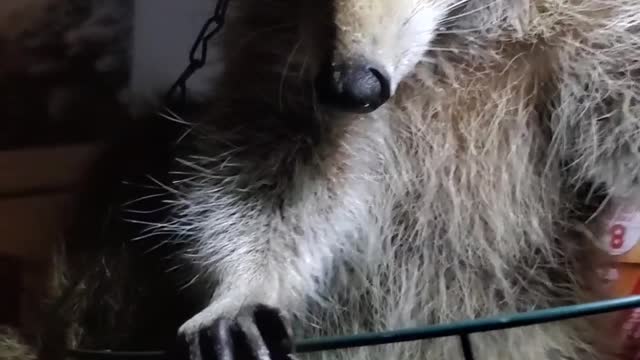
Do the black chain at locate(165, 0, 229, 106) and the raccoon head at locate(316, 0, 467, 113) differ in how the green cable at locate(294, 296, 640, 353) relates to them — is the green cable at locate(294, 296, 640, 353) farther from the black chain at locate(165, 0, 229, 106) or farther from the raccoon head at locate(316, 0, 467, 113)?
the black chain at locate(165, 0, 229, 106)

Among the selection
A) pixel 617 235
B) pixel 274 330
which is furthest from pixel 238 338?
pixel 617 235

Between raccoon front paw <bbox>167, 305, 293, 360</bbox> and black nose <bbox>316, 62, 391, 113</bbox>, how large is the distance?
16cm

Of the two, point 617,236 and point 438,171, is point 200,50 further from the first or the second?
point 617,236

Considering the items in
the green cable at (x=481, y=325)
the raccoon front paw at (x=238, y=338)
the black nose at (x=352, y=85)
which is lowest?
the raccoon front paw at (x=238, y=338)

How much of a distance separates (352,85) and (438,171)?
8.4 inches

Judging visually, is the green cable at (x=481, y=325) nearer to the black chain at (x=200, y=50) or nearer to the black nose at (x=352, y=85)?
the black nose at (x=352, y=85)

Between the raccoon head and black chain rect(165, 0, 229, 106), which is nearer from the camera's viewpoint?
the raccoon head

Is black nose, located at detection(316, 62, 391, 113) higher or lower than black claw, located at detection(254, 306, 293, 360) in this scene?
higher

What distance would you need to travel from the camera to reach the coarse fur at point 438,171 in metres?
0.78

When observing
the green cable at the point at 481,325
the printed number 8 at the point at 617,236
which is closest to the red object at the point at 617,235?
the printed number 8 at the point at 617,236

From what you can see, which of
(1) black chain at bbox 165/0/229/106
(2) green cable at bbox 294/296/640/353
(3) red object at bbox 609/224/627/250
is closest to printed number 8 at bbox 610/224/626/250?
(3) red object at bbox 609/224/627/250

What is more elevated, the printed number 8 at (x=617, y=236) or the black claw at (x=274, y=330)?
the printed number 8 at (x=617, y=236)

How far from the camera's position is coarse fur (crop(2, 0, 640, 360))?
78 centimetres

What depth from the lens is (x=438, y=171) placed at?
2.65 feet
